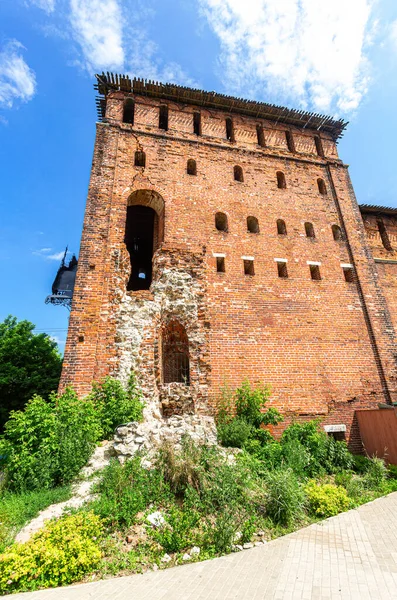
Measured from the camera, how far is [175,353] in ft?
33.8

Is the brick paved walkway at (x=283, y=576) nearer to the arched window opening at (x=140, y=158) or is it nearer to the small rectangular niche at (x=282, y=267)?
the small rectangular niche at (x=282, y=267)

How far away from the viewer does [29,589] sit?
3.90 m

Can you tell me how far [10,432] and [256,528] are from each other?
5293 mm

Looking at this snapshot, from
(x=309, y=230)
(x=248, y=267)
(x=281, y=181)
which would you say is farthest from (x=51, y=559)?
(x=281, y=181)

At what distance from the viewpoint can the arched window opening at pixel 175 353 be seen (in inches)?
396

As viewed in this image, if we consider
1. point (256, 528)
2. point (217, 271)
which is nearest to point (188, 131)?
point (217, 271)

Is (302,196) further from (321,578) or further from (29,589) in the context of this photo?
(29,589)

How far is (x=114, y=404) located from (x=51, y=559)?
402 centimetres

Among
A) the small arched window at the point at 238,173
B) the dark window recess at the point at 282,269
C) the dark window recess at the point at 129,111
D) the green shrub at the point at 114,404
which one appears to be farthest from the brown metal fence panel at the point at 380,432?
the dark window recess at the point at 129,111

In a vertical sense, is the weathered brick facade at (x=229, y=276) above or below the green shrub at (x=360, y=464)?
above

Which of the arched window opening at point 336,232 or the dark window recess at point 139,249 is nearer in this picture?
the arched window opening at point 336,232

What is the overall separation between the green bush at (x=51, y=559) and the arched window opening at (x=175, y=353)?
18.4ft

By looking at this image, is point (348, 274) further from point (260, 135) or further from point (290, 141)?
point (260, 135)

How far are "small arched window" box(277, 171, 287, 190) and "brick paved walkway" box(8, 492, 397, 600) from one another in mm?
12558
